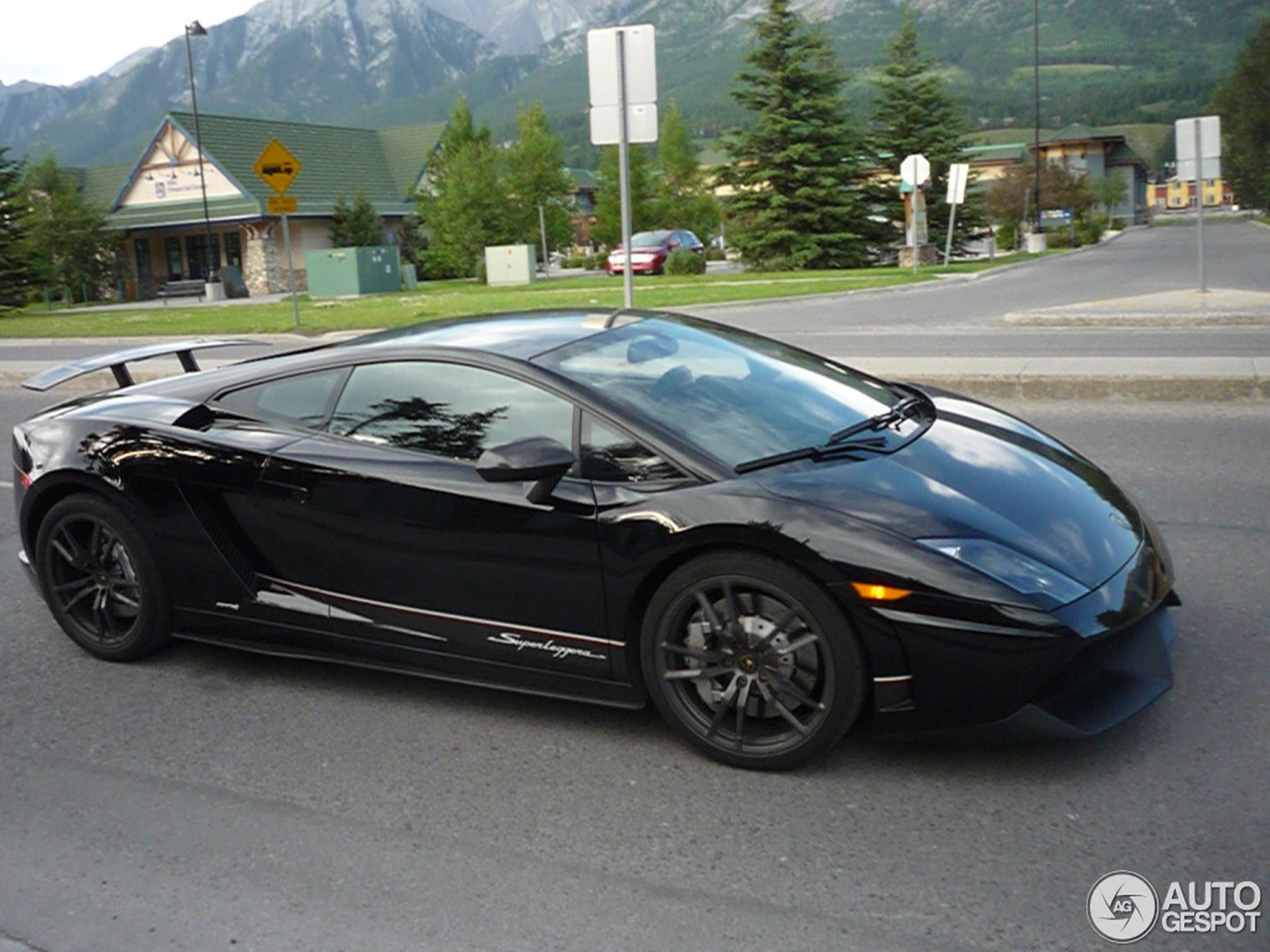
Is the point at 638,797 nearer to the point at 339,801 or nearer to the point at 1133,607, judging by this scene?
the point at 339,801

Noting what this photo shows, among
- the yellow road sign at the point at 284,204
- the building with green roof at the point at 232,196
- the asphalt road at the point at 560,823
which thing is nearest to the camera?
the asphalt road at the point at 560,823

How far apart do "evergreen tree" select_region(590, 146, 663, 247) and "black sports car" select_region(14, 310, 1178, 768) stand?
158 feet

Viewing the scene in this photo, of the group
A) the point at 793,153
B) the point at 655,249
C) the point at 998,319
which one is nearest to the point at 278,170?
the point at 998,319

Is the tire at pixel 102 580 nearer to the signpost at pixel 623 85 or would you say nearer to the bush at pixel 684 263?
the signpost at pixel 623 85

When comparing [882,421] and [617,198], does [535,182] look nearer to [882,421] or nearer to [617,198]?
[617,198]

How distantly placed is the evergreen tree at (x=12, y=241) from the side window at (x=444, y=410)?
41.4 metres

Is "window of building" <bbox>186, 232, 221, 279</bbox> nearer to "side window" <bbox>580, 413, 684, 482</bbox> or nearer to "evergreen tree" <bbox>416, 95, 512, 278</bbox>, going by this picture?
"evergreen tree" <bbox>416, 95, 512, 278</bbox>

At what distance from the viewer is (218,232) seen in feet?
172

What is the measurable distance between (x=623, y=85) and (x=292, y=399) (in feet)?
26.4

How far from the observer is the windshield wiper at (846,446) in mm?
3848

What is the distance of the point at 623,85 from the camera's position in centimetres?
1180

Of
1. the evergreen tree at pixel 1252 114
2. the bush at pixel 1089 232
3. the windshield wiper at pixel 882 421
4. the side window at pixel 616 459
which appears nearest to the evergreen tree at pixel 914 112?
the bush at pixel 1089 232

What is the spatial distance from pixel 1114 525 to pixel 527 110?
5080 cm

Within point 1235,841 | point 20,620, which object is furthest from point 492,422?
point 20,620
